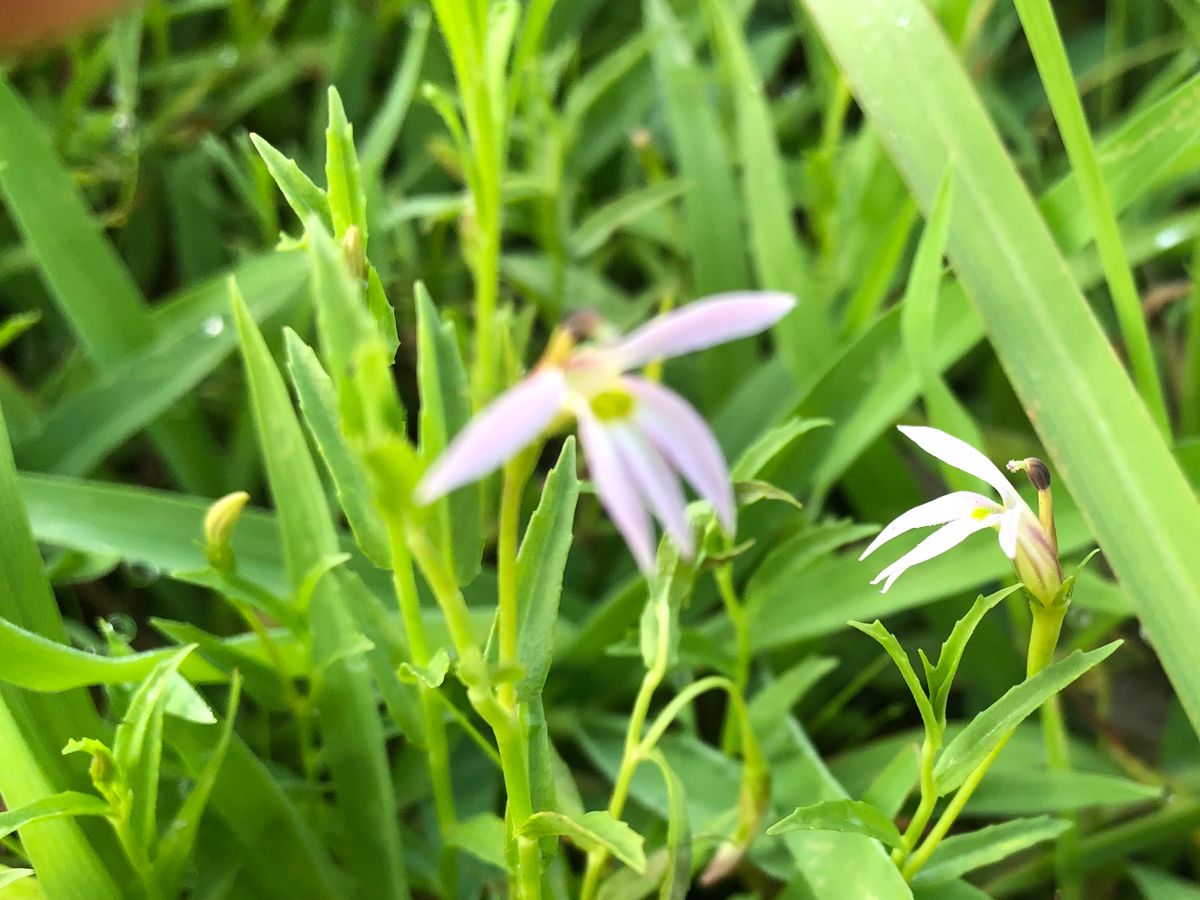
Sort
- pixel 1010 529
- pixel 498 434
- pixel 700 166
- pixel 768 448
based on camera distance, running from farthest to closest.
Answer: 1. pixel 700 166
2. pixel 768 448
3. pixel 1010 529
4. pixel 498 434

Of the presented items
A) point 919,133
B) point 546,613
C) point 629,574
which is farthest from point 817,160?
point 546,613

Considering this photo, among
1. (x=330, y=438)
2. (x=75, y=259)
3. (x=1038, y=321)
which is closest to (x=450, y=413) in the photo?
(x=330, y=438)

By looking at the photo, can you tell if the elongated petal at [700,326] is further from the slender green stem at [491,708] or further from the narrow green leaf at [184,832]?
the narrow green leaf at [184,832]

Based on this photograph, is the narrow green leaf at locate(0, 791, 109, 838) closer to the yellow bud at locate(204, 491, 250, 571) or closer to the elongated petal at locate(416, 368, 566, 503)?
the yellow bud at locate(204, 491, 250, 571)

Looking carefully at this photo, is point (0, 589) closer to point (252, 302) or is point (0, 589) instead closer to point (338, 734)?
point (338, 734)

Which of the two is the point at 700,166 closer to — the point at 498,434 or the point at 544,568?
the point at 544,568

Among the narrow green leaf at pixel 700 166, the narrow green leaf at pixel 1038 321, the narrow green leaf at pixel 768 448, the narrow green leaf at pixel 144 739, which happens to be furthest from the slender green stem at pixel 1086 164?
the narrow green leaf at pixel 144 739

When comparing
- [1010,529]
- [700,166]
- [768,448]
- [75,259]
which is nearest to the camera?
[1010,529]
